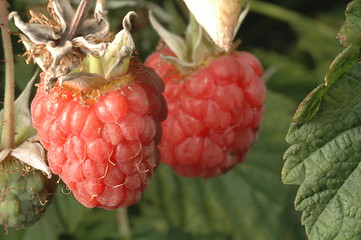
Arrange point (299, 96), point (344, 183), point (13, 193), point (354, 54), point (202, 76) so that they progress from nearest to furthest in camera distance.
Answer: point (354, 54) → point (344, 183) → point (13, 193) → point (202, 76) → point (299, 96)

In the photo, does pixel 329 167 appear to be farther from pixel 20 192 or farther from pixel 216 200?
pixel 216 200

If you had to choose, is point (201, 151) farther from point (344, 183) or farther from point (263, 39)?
point (263, 39)

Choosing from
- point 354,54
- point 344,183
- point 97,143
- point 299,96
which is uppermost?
point 354,54

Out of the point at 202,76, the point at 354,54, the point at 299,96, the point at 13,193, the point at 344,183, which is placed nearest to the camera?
the point at 354,54

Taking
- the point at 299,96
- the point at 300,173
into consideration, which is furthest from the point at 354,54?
the point at 299,96

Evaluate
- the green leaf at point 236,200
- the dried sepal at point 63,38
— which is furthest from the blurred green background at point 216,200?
the dried sepal at point 63,38

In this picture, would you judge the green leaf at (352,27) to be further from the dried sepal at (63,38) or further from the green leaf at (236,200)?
the green leaf at (236,200)

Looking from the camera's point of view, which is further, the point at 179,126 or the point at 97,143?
the point at 179,126
